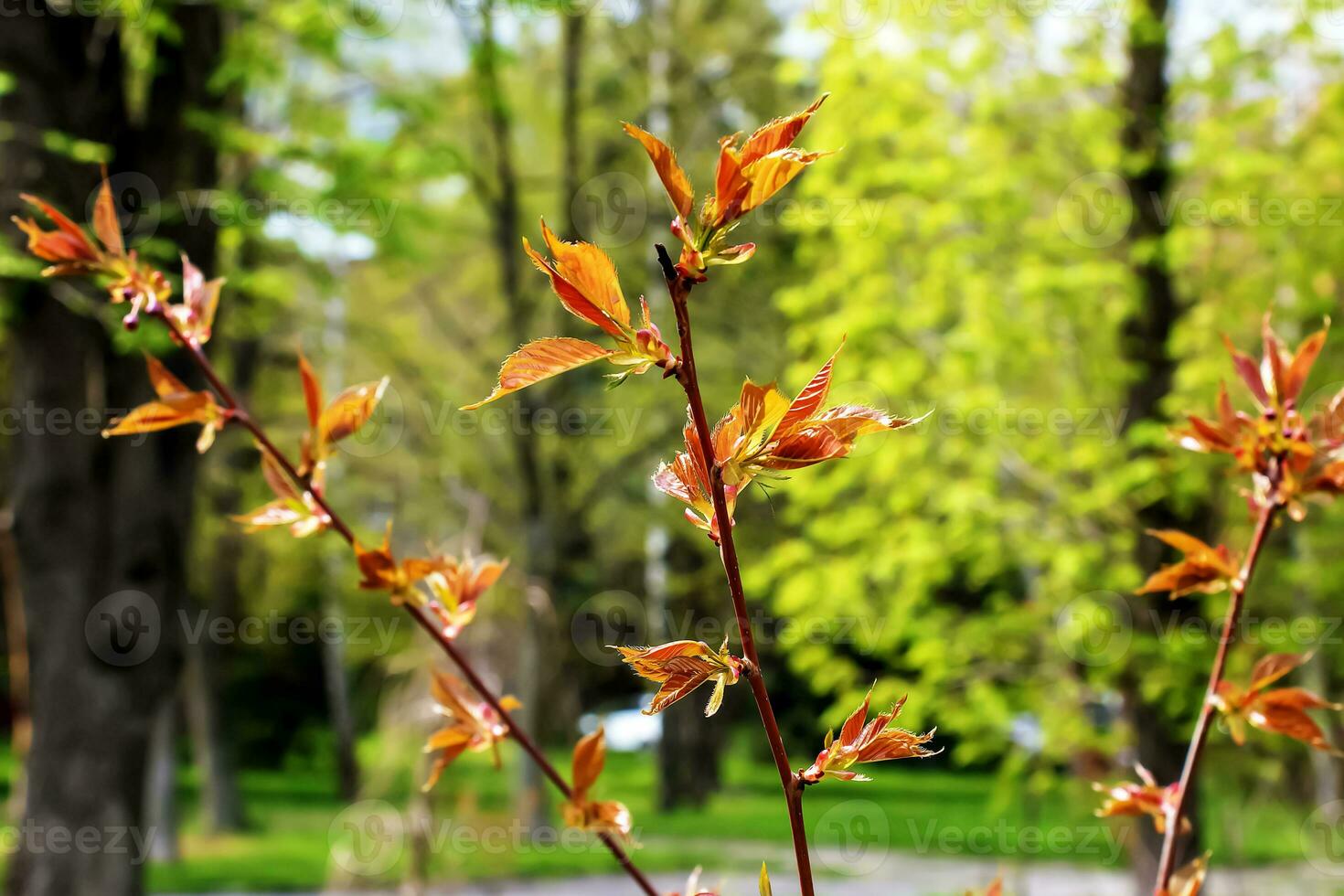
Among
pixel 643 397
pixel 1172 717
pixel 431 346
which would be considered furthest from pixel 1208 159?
pixel 431 346

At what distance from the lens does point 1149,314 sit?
617cm

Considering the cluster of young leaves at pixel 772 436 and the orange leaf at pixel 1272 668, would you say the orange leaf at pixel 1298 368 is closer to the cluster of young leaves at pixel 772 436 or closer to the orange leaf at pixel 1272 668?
the orange leaf at pixel 1272 668

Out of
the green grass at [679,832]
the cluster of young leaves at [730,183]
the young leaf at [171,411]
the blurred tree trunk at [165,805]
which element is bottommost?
the green grass at [679,832]

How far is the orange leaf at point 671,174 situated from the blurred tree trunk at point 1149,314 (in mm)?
5848

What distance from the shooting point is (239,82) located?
6.40 metres

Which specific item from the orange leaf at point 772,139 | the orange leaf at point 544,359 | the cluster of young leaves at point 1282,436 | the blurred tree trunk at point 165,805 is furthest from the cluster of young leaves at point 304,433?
the blurred tree trunk at point 165,805

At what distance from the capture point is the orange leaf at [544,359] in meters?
0.67

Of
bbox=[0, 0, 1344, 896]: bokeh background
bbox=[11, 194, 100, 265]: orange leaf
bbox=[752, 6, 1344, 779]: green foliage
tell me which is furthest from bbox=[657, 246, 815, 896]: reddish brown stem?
bbox=[752, 6, 1344, 779]: green foliage

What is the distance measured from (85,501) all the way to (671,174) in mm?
5794

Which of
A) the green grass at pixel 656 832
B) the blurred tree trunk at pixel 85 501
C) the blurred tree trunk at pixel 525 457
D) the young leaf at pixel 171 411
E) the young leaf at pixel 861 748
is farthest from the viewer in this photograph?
the blurred tree trunk at pixel 525 457

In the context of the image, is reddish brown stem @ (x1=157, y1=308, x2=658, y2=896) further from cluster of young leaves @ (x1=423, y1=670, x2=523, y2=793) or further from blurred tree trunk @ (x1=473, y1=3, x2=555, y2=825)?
blurred tree trunk @ (x1=473, y1=3, x2=555, y2=825)

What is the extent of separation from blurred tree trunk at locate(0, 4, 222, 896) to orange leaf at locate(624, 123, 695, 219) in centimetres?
536

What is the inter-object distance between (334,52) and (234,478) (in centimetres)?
811

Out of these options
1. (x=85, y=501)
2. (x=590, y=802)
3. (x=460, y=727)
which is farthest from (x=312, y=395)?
(x=85, y=501)
